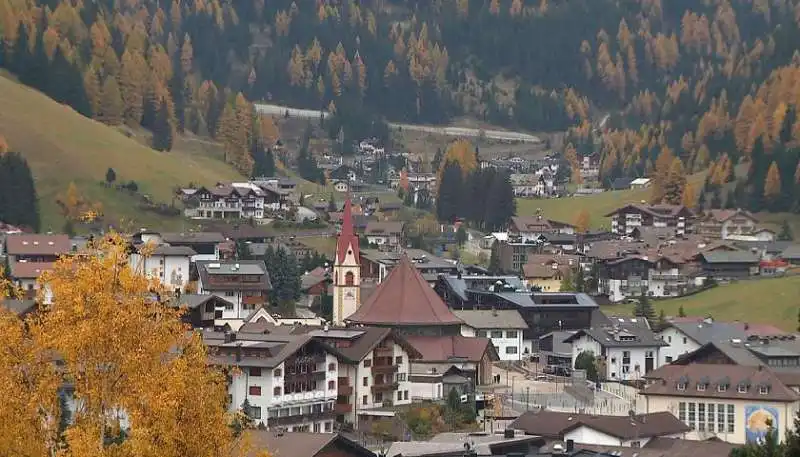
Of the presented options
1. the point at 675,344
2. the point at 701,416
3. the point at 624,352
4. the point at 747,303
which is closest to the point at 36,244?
the point at 624,352

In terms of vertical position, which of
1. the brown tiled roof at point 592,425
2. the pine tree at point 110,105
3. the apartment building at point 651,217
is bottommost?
the brown tiled roof at point 592,425

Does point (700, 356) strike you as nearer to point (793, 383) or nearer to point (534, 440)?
point (793, 383)

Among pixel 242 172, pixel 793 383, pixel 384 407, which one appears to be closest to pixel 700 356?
pixel 793 383

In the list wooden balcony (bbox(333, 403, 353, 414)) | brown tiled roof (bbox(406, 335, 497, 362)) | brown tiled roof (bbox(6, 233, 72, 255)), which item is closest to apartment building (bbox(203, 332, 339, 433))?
wooden balcony (bbox(333, 403, 353, 414))

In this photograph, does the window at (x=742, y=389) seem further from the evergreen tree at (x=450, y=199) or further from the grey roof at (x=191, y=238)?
the evergreen tree at (x=450, y=199)

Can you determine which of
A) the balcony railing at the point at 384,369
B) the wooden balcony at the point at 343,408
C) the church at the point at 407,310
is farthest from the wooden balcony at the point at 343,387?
the church at the point at 407,310

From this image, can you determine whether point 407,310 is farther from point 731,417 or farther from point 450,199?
point 450,199
